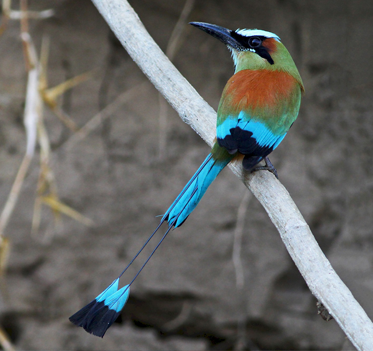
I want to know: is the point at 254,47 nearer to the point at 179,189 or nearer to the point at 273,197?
the point at 273,197

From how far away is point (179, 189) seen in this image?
2031mm

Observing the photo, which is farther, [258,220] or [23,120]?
[258,220]

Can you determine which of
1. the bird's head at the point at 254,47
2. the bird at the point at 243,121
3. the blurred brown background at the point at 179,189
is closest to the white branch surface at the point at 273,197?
the bird at the point at 243,121

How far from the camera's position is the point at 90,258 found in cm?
201

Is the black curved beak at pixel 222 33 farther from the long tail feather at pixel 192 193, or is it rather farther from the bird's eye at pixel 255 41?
the long tail feather at pixel 192 193

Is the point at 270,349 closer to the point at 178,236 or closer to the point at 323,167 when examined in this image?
the point at 178,236

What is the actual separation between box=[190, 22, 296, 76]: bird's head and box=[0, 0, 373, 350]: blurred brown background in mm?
665

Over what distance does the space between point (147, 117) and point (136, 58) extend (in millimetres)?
708

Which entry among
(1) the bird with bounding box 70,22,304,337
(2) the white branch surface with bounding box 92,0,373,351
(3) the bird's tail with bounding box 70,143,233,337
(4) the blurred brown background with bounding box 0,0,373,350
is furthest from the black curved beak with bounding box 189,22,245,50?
(4) the blurred brown background with bounding box 0,0,373,350

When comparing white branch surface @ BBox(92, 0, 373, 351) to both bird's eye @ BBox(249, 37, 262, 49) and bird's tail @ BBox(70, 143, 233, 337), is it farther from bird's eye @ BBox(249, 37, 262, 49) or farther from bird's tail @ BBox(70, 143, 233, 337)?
bird's eye @ BBox(249, 37, 262, 49)

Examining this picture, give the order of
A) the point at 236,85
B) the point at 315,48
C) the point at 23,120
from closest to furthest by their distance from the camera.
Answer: the point at 236,85
the point at 23,120
the point at 315,48

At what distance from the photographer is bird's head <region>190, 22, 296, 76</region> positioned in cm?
131

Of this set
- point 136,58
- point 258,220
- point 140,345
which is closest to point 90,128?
point 136,58

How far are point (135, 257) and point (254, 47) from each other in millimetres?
724
